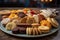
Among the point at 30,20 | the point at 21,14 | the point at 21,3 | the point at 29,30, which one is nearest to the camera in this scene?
the point at 29,30

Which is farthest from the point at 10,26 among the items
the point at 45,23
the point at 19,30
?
the point at 45,23

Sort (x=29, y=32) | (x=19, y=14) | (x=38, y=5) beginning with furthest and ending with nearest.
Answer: (x=38, y=5), (x=19, y=14), (x=29, y=32)

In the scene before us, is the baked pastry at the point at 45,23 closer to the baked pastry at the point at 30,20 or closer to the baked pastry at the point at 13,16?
the baked pastry at the point at 30,20

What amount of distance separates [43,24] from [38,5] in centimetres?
135

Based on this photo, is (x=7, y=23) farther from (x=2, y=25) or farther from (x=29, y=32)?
(x=29, y=32)

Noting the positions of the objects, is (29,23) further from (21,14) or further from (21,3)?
(21,3)

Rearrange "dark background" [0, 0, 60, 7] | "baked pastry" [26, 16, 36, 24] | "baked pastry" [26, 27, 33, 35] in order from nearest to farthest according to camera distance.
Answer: "baked pastry" [26, 27, 33, 35]
"baked pastry" [26, 16, 36, 24]
"dark background" [0, 0, 60, 7]

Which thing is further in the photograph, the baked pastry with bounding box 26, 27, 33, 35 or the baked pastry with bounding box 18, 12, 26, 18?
the baked pastry with bounding box 18, 12, 26, 18

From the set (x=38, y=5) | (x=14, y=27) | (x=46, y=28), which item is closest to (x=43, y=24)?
(x=46, y=28)

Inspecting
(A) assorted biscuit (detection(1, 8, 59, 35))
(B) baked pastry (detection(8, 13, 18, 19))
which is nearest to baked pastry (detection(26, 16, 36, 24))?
(A) assorted biscuit (detection(1, 8, 59, 35))

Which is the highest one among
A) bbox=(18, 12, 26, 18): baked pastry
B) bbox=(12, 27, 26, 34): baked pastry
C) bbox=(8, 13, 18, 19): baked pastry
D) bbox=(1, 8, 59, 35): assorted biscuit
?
bbox=(18, 12, 26, 18): baked pastry

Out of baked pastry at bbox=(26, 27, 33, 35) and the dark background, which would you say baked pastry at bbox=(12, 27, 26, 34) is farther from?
the dark background

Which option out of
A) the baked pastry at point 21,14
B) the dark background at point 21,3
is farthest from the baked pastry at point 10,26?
the dark background at point 21,3

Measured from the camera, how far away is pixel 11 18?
1031 mm
